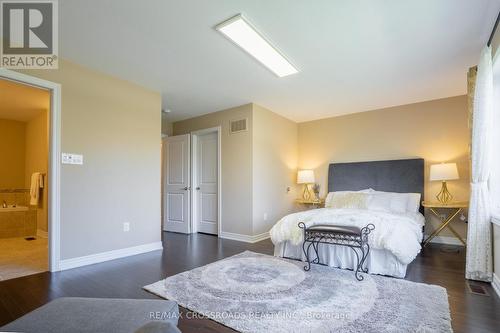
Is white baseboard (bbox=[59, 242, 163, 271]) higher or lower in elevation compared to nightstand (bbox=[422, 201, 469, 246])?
lower

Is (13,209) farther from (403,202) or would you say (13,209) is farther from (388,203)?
(403,202)

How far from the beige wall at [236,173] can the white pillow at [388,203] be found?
2104 millimetres

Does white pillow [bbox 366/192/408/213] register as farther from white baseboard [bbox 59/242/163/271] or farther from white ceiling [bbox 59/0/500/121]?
white baseboard [bbox 59/242/163/271]

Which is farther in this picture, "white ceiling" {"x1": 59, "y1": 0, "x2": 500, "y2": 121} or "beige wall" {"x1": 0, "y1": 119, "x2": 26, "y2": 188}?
"beige wall" {"x1": 0, "y1": 119, "x2": 26, "y2": 188}

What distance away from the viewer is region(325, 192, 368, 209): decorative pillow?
4492mm

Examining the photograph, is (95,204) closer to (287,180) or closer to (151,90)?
(151,90)

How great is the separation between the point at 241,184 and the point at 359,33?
3.09 meters

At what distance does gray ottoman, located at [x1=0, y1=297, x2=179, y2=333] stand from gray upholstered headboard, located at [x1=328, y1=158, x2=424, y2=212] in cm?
467

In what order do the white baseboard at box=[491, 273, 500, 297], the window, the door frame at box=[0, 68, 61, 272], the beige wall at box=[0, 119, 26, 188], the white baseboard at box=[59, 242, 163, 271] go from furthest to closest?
the beige wall at box=[0, 119, 26, 188] → the white baseboard at box=[59, 242, 163, 271] → the door frame at box=[0, 68, 61, 272] → the window → the white baseboard at box=[491, 273, 500, 297]

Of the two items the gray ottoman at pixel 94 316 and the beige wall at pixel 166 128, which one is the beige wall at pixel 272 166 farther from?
the gray ottoman at pixel 94 316

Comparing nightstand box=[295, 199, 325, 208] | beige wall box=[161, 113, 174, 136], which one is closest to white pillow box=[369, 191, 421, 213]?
nightstand box=[295, 199, 325, 208]

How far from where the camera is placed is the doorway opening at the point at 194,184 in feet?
17.8

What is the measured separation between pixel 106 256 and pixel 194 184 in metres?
2.37

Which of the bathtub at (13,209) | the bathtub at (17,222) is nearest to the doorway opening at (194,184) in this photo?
the bathtub at (17,222)
